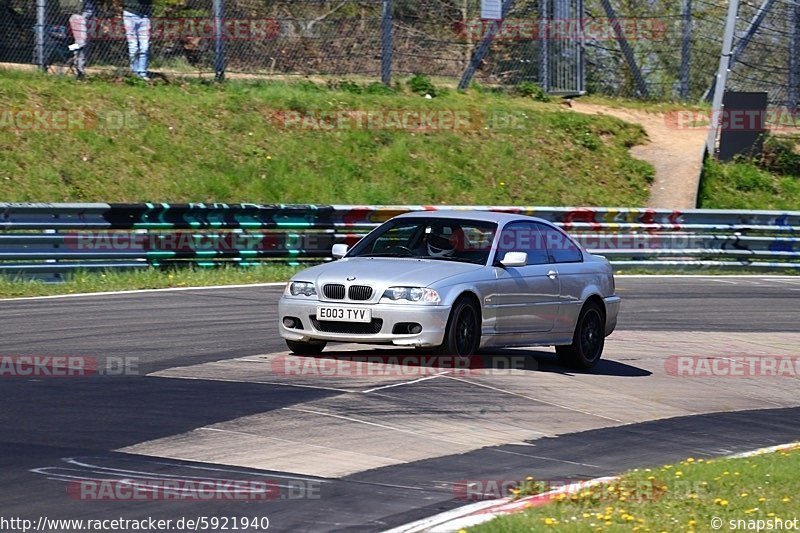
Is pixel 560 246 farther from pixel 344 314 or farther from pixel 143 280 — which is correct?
pixel 143 280

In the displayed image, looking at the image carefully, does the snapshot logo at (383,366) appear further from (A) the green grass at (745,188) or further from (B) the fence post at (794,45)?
(B) the fence post at (794,45)

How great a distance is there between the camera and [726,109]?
3067cm

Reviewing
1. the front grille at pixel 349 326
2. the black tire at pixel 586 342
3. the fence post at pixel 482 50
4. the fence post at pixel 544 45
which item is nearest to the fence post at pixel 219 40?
the fence post at pixel 482 50

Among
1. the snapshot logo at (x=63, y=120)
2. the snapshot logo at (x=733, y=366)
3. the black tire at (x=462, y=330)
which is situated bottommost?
the snapshot logo at (x=733, y=366)

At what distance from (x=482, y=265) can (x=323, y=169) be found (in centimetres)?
1405

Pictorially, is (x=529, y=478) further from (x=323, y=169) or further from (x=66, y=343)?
(x=323, y=169)

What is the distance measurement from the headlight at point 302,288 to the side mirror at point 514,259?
5.92 feet

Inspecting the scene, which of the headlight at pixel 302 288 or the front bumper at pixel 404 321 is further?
the headlight at pixel 302 288

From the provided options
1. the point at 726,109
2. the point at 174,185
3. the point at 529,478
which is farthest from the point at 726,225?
the point at 529,478

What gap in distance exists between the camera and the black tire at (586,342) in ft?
41.4

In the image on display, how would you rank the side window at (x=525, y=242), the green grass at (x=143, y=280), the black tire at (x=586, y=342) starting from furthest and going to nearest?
the green grass at (x=143, y=280), the black tire at (x=586, y=342), the side window at (x=525, y=242)

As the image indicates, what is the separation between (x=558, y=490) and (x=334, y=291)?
13.8 ft

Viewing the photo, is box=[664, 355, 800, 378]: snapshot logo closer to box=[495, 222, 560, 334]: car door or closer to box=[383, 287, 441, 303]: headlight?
box=[495, 222, 560, 334]: car door

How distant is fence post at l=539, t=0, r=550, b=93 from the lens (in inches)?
1209
